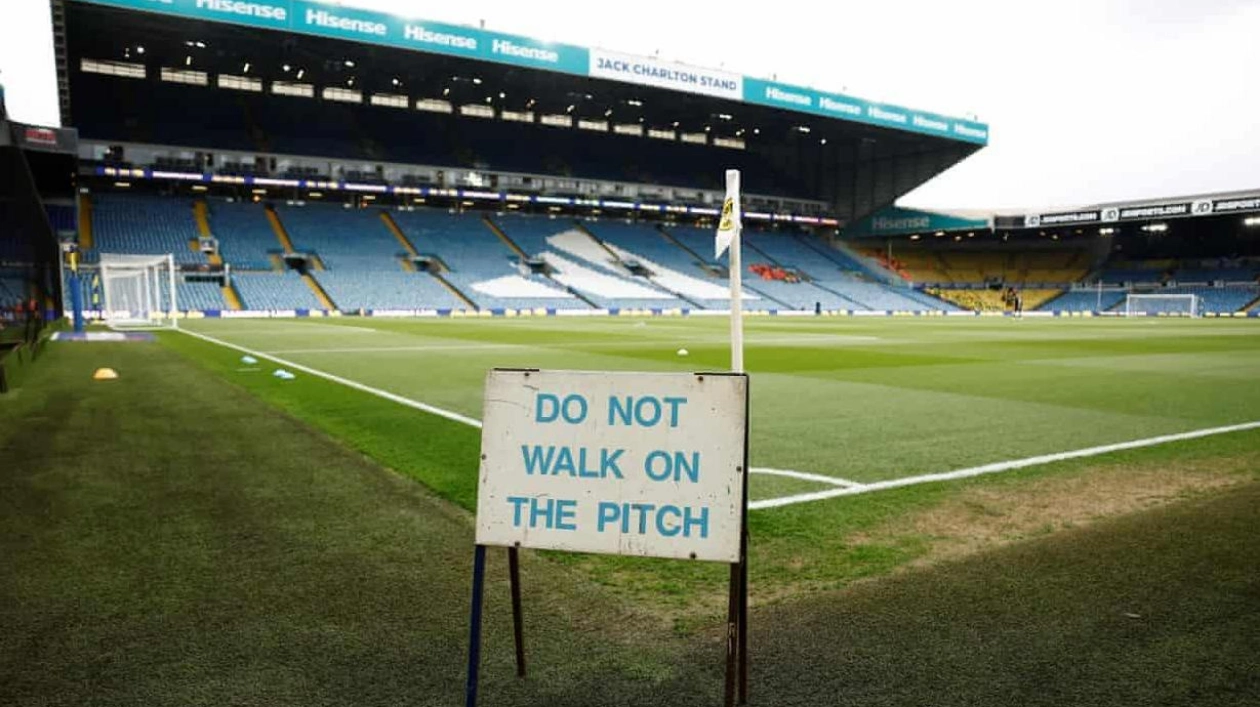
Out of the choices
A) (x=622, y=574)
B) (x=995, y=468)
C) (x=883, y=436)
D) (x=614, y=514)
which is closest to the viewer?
(x=614, y=514)

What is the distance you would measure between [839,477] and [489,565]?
3.26 metres

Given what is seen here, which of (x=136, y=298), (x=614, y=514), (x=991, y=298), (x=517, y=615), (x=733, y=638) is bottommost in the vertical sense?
(x=991, y=298)

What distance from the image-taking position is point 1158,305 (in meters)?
71.7

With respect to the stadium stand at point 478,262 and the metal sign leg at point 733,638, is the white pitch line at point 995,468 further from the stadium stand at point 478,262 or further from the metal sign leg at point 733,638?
the stadium stand at point 478,262

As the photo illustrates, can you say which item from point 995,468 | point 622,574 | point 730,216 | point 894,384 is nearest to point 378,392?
point 730,216

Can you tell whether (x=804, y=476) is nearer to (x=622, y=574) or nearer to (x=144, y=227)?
(x=622, y=574)

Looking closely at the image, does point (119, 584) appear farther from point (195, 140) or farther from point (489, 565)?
point (195, 140)

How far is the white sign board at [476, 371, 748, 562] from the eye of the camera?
9.40 feet

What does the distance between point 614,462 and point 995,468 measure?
5.05m

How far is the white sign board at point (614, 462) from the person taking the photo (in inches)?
113

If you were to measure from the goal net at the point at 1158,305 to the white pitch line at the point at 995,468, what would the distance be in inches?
2787

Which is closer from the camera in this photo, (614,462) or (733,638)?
(733,638)

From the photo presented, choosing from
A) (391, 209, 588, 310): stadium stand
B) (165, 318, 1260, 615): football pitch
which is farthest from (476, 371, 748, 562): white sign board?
(391, 209, 588, 310): stadium stand

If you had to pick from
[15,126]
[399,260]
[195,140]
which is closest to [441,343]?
[15,126]
